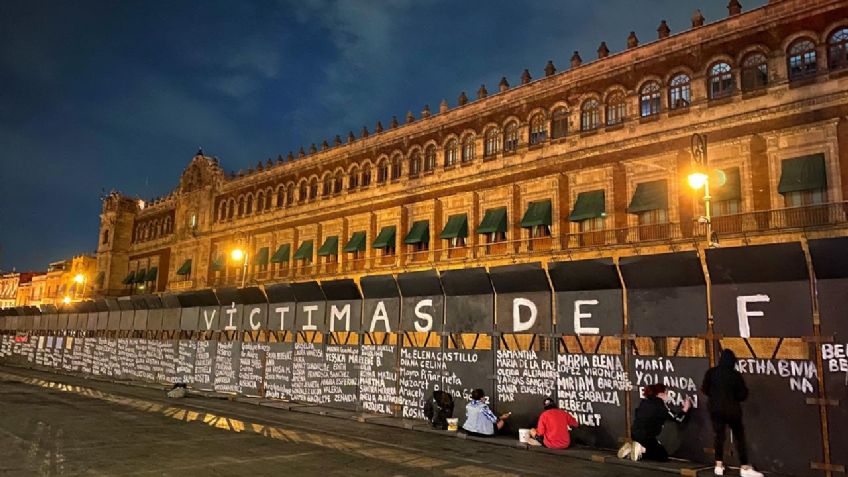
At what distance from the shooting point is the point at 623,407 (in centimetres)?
1152

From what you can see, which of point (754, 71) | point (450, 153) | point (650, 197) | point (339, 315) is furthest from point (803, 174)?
point (339, 315)

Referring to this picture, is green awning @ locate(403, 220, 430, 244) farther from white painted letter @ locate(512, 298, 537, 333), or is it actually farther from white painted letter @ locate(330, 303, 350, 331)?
white painted letter @ locate(512, 298, 537, 333)

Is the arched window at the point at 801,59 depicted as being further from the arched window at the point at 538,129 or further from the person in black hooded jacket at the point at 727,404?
the person in black hooded jacket at the point at 727,404

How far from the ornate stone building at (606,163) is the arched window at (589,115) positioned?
70 millimetres

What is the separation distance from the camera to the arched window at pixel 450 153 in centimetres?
3481

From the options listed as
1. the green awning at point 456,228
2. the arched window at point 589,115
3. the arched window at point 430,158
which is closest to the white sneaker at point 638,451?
the arched window at point 589,115

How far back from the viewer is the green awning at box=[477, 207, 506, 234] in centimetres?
3089

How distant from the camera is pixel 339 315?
17.8 metres

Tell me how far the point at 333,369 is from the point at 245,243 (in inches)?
1245

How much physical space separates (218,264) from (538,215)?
31728 mm

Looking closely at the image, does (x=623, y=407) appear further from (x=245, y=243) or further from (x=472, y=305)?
(x=245, y=243)

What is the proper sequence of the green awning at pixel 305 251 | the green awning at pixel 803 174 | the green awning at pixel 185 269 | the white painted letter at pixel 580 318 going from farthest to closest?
1. the green awning at pixel 185 269
2. the green awning at pixel 305 251
3. the green awning at pixel 803 174
4. the white painted letter at pixel 580 318

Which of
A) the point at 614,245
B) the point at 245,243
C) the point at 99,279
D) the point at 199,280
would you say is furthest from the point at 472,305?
the point at 99,279

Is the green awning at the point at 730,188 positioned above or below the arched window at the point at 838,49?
below
